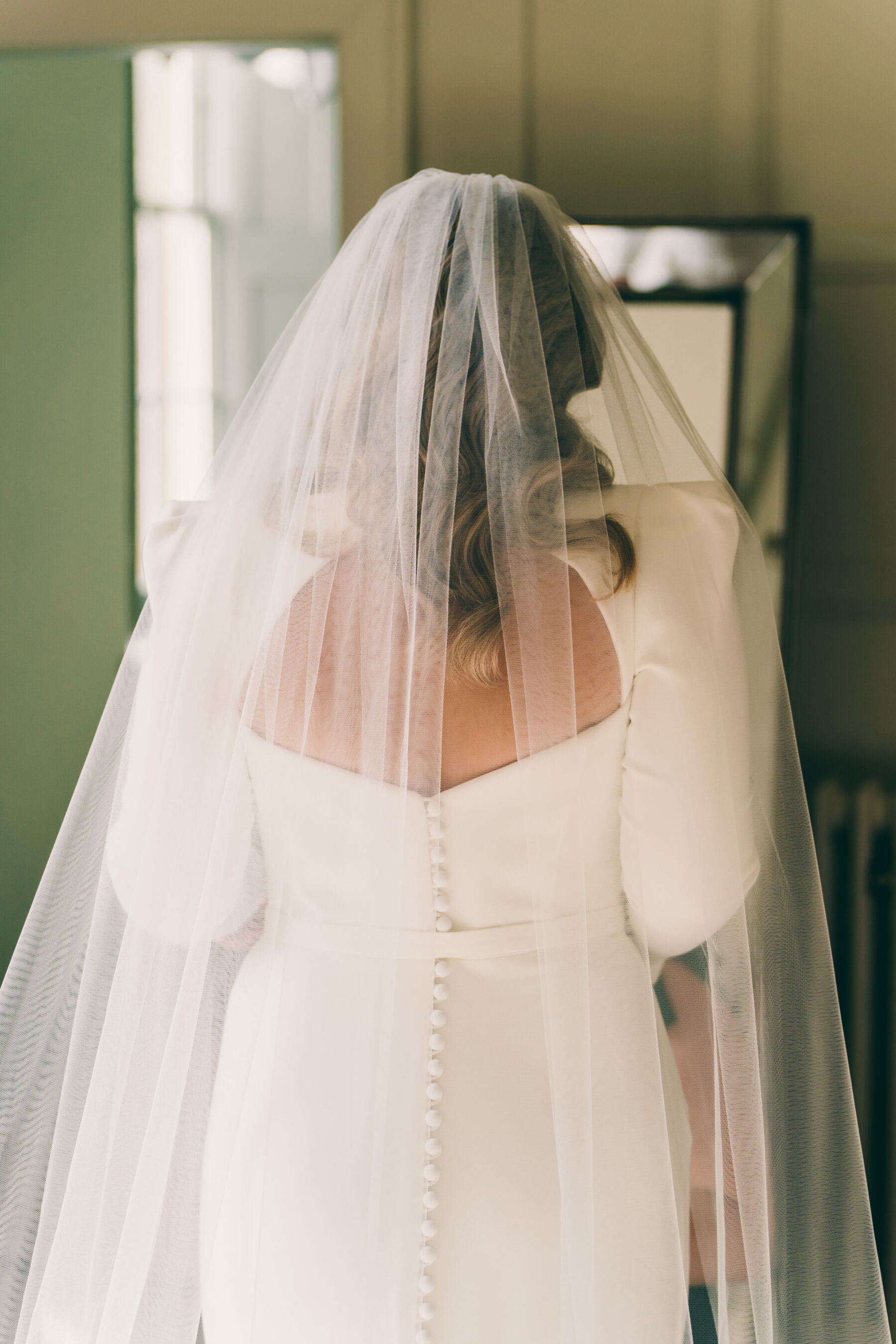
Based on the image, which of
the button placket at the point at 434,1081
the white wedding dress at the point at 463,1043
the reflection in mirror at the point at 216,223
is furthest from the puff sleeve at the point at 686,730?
the reflection in mirror at the point at 216,223

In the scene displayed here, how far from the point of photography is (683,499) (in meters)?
0.74

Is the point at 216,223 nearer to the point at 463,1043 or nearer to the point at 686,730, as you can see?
the point at 686,730

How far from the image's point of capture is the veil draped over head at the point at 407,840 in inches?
27.5

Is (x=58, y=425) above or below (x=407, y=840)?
above

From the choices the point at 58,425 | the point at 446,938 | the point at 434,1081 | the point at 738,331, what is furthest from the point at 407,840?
the point at 58,425

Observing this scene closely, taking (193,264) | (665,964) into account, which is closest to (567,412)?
(665,964)

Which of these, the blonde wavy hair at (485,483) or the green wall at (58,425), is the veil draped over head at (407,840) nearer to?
the blonde wavy hair at (485,483)

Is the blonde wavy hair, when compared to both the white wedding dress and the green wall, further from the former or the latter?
the green wall

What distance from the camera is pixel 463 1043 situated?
0.71m

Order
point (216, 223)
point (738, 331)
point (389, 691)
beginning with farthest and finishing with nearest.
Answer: point (216, 223)
point (738, 331)
point (389, 691)

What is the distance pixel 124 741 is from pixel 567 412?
0.49 m

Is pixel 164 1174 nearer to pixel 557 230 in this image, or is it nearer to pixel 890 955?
pixel 557 230

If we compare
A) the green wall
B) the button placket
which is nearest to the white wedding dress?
the button placket

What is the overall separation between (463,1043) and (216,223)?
4.60 feet
